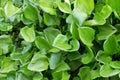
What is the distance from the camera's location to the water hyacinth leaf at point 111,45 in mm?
989

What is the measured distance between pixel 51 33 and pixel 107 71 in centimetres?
26

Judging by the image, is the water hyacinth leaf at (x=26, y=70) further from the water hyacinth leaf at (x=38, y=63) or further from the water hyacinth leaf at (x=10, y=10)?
the water hyacinth leaf at (x=10, y=10)

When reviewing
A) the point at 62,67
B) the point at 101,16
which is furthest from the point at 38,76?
the point at 101,16

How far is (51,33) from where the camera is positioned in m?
1.09

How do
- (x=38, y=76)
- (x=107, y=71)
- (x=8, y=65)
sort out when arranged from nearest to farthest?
(x=107, y=71) → (x=38, y=76) → (x=8, y=65)

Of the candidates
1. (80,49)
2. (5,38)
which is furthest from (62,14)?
(5,38)

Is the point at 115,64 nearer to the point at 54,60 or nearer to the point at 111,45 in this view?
the point at 111,45

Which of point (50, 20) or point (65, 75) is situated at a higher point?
point (50, 20)

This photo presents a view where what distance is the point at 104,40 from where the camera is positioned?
3.40 feet

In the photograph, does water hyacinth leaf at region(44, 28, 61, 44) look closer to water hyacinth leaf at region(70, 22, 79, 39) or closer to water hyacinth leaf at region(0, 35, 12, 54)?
water hyacinth leaf at region(70, 22, 79, 39)

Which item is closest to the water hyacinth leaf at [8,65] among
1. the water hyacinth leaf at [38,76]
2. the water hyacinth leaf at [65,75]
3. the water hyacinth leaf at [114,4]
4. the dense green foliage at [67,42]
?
the dense green foliage at [67,42]

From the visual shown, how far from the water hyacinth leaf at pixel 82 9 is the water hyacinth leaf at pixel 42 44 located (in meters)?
0.15

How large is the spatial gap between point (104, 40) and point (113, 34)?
0.04 metres

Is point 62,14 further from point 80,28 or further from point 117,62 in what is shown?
point 117,62
